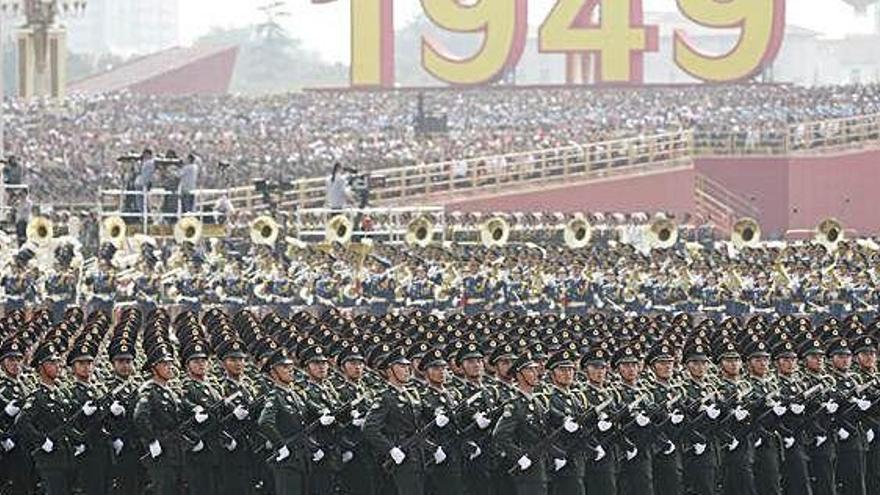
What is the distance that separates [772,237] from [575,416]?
1520 inches

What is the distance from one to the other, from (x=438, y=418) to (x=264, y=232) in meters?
22.9

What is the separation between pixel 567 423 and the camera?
62.8ft

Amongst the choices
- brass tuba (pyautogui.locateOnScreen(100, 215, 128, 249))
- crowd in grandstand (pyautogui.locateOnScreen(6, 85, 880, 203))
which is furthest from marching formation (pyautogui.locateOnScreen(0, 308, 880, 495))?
crowd in grandstand (pyautogui.locateOnScreen(6, 85, 880, 203))

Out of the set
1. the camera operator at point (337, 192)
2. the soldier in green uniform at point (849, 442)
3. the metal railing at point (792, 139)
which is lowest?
the soldier in green uniform at point (849, 442)

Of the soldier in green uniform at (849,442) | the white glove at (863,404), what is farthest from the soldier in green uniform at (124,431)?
the white glove at (863,404)

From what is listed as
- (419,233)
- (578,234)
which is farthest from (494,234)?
(578,234)

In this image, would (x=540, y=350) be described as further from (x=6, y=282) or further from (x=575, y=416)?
(x=6, y=282)

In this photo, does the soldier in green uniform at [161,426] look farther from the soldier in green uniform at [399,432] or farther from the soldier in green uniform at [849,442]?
the soldier in green uniform at [849,442]

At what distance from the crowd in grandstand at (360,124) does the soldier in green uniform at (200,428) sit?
3288 cm

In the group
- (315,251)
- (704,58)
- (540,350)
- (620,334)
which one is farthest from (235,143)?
(540,350)

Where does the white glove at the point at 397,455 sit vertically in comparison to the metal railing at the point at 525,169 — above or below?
below

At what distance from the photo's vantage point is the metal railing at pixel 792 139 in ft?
196

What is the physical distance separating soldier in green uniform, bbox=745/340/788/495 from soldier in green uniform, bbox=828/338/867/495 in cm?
45

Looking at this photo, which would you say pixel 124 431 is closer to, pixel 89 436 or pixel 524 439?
pixel 89 436
